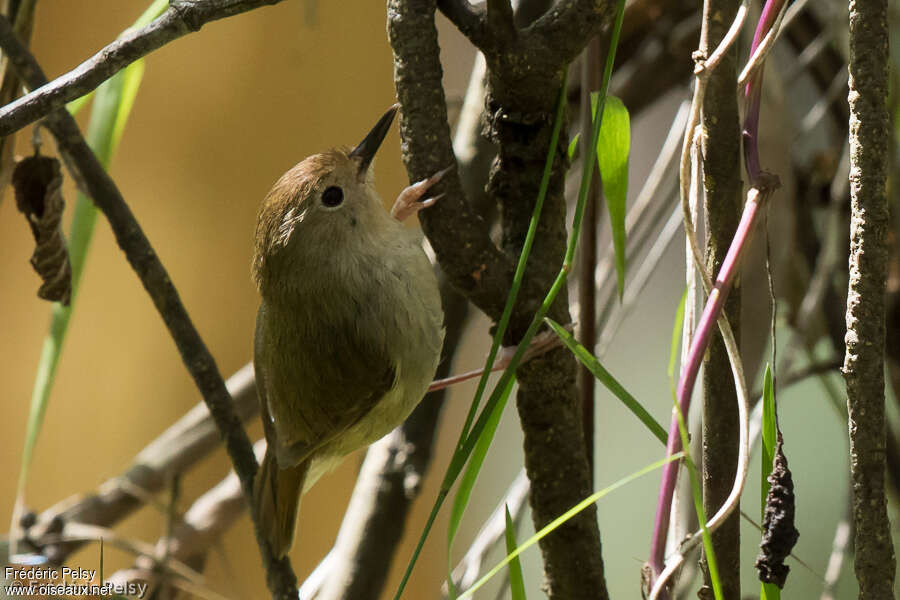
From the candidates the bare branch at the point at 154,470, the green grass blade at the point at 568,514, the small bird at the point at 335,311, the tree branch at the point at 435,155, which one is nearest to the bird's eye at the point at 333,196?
the small bird at the point at 335,311

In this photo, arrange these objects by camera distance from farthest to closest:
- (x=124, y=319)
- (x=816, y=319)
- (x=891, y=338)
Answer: (x=124, y=319), (x=816, y=319), (x=891, y=338)

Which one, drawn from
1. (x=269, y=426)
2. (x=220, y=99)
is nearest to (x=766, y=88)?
(x=269, y=426)

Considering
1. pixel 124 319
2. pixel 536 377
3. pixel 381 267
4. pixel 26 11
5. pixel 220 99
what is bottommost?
pixel 536 377

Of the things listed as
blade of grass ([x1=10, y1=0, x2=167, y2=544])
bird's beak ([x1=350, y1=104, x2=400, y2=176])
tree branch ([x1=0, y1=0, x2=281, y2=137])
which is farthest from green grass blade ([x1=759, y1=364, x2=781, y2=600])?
blade of grass ([x1=10, y1=0, x2=167, y2=544])

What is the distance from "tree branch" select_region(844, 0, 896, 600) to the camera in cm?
58

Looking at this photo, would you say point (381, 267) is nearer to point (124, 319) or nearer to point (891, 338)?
point (891, 338)

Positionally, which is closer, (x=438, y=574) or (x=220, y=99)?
(x=220, y=99)

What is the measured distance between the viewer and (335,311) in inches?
46.3

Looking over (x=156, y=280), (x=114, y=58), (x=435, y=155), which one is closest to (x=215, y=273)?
(x=156, y=280)

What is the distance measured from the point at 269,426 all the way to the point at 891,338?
0.95 metres

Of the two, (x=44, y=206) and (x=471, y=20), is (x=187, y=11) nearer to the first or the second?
(x=471, y=20)

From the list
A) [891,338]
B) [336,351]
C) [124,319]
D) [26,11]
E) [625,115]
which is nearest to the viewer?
[625,115]

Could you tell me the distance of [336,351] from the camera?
3.84 feet

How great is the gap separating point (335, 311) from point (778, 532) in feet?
2.34
